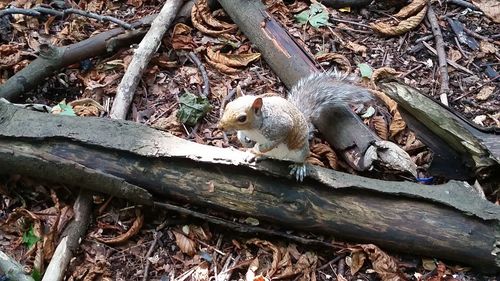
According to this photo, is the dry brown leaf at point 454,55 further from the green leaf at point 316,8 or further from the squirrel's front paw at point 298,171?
the squirrel's front paw at point 298,171

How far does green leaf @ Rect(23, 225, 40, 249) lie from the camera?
3.60 meters

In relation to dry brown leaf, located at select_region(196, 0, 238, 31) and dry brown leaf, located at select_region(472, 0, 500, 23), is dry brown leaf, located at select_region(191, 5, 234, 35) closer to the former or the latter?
dry brown leaf, located at select_region(196, 0, 238, 31)

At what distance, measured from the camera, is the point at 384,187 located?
10.8 ft

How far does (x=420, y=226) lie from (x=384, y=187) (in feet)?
0.96

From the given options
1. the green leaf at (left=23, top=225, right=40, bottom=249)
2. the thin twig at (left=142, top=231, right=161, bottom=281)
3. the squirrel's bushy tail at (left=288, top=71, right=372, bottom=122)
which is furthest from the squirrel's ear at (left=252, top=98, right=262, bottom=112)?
the green leaf at (left=23, top=225, right=40, bottom=249)

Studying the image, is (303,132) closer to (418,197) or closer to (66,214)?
(418,197)

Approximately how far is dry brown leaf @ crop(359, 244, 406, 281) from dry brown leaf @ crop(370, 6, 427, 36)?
6.57ft

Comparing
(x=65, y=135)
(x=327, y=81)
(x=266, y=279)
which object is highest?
(x=327, y=81)

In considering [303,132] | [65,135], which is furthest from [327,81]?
[65,135]

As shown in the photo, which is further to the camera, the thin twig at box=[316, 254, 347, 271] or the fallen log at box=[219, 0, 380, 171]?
the fallen log at box=[219, 0, 380, 171]

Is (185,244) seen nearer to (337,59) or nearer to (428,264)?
(428,264)

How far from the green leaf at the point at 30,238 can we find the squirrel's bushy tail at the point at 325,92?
1829 millimetres

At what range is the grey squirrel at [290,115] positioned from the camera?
3.15 m

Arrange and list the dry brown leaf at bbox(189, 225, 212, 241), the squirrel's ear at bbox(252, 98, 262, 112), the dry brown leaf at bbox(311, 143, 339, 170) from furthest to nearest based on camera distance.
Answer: the dry brown leaf at bbox(311, 143, 339, 170) → the dry brown leaf at bbox(189, 225, 212, 241) → the squirrel's ear at bbox(252, 98, 262, 112)
